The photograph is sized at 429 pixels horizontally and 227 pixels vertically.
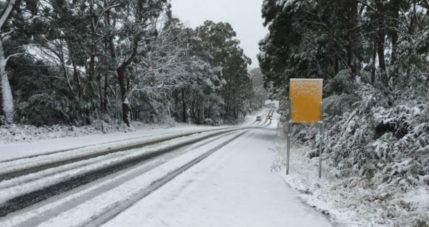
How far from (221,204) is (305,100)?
11.6 ft

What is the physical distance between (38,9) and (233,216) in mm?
15802

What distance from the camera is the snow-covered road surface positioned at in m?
3.99

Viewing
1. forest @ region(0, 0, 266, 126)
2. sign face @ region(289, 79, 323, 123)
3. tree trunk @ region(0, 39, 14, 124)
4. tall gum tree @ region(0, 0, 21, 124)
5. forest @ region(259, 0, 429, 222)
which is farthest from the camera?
forest @ region(0, 0, 266, 126)

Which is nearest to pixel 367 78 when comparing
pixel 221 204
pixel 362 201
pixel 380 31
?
pixel 380 31

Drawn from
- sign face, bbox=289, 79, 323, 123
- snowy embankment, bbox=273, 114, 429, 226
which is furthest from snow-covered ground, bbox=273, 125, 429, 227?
sign face, bbox=289, 79, 323, 123

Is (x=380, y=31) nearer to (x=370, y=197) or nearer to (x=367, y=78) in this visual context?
(x=367, y=78)

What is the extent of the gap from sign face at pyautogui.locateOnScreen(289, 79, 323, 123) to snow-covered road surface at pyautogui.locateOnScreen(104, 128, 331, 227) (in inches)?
60.2

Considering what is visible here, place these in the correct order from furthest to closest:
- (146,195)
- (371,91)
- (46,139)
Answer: (46,139) → (371,91) → (146,195)

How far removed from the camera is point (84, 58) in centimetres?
1736

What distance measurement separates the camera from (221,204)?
474cm

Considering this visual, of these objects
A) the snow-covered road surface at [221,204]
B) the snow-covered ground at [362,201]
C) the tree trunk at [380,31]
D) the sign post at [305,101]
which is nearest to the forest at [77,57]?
the snow-covered road surface at [221,204]

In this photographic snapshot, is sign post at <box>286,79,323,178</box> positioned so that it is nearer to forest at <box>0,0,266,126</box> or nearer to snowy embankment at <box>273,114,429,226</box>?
snowy embankment at <box>273,114,429,226</box>

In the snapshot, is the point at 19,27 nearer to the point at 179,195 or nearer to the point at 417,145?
the point at 179,195

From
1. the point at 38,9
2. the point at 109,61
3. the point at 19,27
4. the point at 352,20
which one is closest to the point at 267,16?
the point at 352,20
